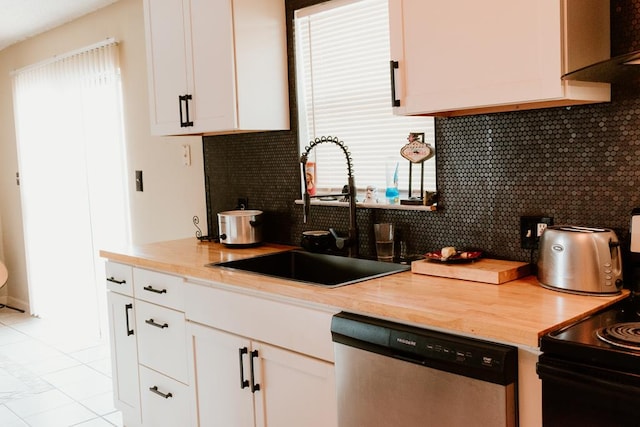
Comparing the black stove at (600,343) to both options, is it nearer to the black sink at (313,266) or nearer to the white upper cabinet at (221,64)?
the black sink at (313,266)

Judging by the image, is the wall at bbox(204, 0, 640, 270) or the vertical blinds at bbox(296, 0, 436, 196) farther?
the vertical blinds at bbox(296, 0, 436, 196)

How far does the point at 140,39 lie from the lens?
12.6 feet

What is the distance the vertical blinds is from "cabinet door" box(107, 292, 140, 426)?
1104 mm

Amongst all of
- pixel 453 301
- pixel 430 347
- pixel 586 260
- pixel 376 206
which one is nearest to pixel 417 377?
pixel 430 347

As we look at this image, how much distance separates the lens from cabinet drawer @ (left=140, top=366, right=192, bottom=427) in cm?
→ 261

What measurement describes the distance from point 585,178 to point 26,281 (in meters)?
5.16

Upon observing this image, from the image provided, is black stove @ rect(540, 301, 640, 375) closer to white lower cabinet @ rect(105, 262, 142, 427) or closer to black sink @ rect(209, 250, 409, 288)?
black sink @ rect(209, 250, 409, 288)

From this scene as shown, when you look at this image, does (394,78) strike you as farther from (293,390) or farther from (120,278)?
(120,278)

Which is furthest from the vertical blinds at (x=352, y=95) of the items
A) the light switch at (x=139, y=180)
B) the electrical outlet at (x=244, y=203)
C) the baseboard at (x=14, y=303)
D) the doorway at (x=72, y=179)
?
the baseboard at (x=14, y=303)

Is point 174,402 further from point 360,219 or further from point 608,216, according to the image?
point 608,216

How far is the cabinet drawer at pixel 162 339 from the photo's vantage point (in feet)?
8.45

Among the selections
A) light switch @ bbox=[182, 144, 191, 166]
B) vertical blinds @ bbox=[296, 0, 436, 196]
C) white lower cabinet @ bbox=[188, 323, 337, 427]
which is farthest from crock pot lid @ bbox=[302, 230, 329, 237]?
light switch @ bbox=[182, 144, 191, 166]

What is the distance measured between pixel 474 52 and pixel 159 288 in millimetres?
1636

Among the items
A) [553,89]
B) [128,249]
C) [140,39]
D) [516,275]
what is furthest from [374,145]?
[140,39]
